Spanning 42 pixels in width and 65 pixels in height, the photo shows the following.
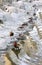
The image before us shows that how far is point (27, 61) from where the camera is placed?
1.23 metres

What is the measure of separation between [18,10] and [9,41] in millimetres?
958

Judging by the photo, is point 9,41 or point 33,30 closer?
point 9,41

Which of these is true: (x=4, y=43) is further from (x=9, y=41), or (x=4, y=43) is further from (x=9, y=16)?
(x=9, y=16)

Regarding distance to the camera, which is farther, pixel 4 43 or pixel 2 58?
pixel 4 43

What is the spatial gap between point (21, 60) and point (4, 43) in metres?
0.25

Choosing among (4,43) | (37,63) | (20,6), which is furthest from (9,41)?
(20,6)

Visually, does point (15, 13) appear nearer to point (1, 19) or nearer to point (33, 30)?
point (1, 19)

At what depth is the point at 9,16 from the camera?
6.98ft

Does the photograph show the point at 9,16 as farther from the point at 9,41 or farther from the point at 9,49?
the point at 9,49

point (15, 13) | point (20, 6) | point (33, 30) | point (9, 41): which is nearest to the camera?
point (9, 41)

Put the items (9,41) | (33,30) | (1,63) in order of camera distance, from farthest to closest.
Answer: (33,30), (9,41), (1,63)

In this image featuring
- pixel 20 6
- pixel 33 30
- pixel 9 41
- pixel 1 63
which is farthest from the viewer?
pixel 20 6

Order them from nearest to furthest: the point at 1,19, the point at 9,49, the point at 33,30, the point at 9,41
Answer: the point at 9,49, the point at 9,41, the point at 33,30, the point at 1,19

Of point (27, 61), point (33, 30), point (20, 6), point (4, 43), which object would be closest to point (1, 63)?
point (27, 61)
